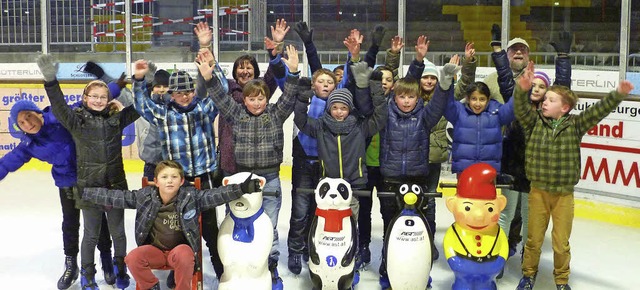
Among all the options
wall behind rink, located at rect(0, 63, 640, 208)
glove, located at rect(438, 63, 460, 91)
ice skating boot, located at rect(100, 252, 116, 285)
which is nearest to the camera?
glove, located at rect(438, 63, 460, 91)

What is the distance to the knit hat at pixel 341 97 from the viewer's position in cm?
406

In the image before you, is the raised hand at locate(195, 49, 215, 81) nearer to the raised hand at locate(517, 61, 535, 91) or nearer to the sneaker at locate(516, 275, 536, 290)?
the raised hand at locate(517, 61, 535, 91)

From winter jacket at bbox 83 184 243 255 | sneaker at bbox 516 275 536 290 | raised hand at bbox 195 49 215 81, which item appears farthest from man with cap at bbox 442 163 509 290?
raised hand at bbox 195 49 215 81

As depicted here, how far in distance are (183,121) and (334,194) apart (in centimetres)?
85

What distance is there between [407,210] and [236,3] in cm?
448

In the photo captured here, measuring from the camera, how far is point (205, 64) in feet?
13.1

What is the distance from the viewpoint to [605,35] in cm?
645

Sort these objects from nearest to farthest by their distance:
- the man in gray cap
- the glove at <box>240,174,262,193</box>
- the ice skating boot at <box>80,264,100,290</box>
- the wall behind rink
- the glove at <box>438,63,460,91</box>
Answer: the glove at <box>240,174,262,193</box> < the glove at <box>438,63,460,91</box> < the ice skating boot at <box>80,264,100,290</box> < the man in gray cap < the wall behind rink

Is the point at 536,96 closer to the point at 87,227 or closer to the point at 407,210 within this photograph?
the point at 407,210

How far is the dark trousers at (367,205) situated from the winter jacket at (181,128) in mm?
972

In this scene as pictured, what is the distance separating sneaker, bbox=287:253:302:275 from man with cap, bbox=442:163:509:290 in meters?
0.95

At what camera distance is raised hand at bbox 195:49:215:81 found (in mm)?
3990

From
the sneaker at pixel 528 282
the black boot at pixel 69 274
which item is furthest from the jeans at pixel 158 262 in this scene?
the sneaker at pixel 528 282

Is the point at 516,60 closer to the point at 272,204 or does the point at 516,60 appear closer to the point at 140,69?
the point at 272,204
